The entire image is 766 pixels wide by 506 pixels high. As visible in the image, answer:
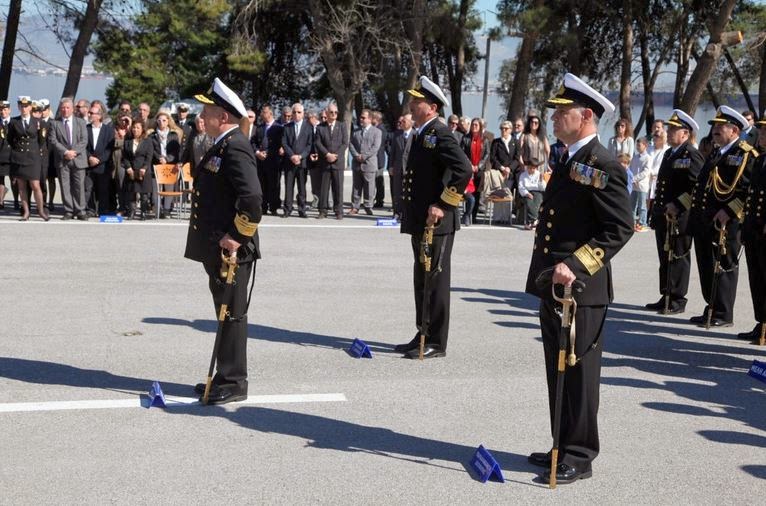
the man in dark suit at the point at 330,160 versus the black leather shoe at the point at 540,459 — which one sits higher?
the man in dark suit at the point at 330,160

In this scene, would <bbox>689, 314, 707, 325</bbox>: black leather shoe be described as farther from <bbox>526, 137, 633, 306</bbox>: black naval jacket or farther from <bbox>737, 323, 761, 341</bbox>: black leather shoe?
<bbox>526, 137, 633, 306</bbox>: black naval jacket

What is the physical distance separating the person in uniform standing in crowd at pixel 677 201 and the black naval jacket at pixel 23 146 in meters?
9.87

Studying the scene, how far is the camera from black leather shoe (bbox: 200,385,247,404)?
7.00 m

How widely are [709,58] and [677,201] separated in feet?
49.9

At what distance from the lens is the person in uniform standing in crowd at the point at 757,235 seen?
30.9ft

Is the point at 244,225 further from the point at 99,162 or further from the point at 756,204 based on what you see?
the point at 99,162

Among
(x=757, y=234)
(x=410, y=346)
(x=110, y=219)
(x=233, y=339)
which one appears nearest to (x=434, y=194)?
(x=410, y=346)

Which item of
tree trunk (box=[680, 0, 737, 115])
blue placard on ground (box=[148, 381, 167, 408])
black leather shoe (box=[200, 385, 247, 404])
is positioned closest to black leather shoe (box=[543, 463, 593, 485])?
black leather shoe (box=[200, 385, 247, 404])

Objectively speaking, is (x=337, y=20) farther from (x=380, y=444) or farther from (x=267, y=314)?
(x=380, y=444)

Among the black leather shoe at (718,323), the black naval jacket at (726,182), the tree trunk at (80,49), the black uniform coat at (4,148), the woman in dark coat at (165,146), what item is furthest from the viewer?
the tree trunk at (80,49)

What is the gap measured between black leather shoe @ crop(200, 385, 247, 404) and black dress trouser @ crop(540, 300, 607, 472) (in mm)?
2333

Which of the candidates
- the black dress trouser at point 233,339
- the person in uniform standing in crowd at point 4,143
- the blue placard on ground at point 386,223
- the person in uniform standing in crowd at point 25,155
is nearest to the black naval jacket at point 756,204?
the black dress trouser at point 233,339

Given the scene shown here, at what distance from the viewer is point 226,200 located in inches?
275

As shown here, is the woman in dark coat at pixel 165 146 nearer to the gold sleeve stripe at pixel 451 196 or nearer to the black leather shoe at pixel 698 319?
the black leather shoe at pixel 698 319
